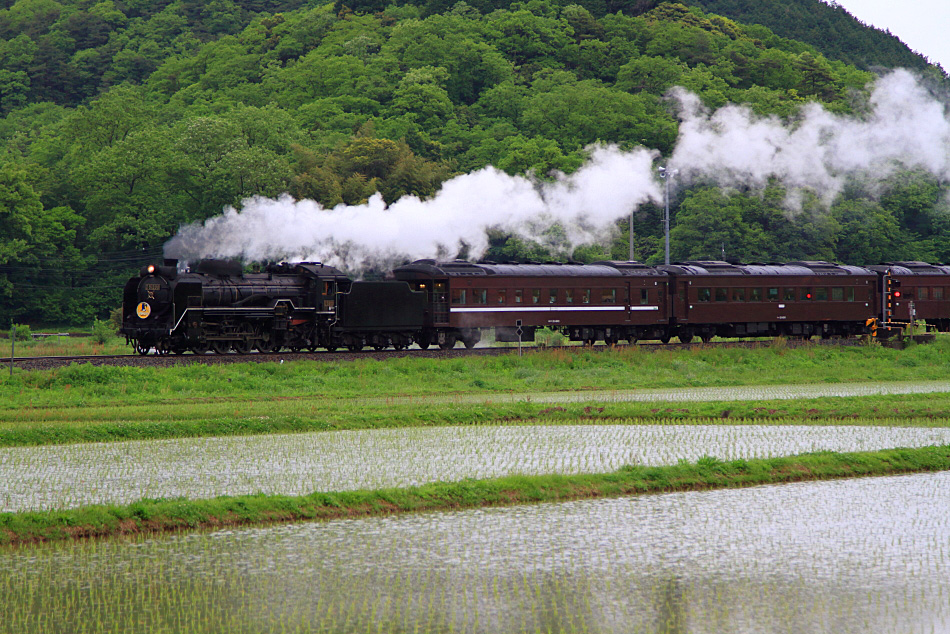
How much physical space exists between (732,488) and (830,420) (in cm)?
972

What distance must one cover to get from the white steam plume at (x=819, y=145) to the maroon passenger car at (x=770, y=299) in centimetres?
2744

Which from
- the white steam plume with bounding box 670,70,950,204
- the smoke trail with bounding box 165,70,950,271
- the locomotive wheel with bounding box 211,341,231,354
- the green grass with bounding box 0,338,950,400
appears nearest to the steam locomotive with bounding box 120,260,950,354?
the locomotive wheel with bounding box 211,341,231,354

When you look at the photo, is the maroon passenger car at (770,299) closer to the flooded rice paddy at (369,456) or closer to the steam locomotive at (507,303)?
the steam locomotive at (507,303)

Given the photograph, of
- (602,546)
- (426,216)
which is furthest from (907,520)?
(426,216)

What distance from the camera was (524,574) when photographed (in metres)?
11.8

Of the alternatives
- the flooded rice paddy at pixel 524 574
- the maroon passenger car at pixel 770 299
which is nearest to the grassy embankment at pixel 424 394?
the maroon passenger car at pixel 770 299

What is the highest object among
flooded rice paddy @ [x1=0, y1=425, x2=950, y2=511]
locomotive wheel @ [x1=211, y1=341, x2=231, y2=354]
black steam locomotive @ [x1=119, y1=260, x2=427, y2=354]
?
black steam locomotive @ [x1=119, y1=260, x2=427, y2=354]

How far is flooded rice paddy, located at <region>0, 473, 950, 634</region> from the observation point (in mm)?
10148

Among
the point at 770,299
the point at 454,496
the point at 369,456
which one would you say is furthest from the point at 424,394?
the point at 770,299

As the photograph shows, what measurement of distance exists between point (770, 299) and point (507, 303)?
14.9 m

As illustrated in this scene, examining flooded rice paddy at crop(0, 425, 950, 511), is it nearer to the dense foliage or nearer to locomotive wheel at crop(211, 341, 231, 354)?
locomotive wheel at crop(211, 341, 231, 354)

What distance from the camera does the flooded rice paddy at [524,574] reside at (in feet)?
33.3

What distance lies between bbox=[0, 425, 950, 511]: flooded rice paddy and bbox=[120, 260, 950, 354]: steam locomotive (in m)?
15.8

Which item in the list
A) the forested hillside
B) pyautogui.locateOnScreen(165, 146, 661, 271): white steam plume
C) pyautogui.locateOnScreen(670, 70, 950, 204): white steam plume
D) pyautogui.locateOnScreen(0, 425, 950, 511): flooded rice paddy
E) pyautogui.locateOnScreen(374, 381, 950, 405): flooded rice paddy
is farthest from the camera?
pyautogui.locateOnScreen(670, 70, 950, 204): white steam plume
